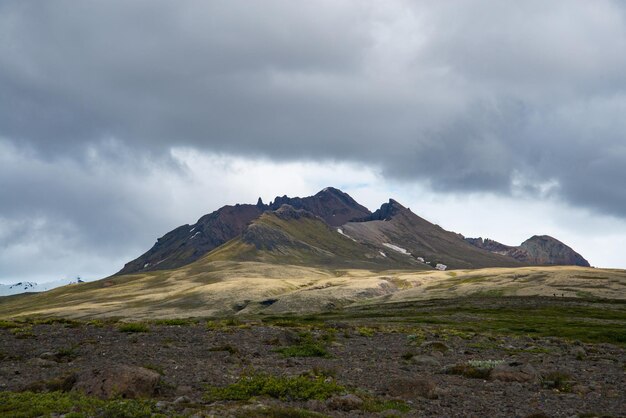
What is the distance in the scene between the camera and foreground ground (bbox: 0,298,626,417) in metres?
22.1

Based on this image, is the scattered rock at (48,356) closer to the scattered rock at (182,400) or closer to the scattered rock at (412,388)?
the scattered rock at (182,400)

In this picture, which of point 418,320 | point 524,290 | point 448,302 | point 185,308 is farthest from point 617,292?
point 185,308

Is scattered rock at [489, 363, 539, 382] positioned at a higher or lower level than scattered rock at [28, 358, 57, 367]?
lower

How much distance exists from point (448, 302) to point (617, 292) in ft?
188

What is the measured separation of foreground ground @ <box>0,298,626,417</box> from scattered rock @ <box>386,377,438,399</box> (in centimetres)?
6

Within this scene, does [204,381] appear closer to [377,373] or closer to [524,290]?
[377,373]

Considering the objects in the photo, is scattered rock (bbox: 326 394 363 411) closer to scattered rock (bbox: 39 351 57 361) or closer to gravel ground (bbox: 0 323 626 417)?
gravel ground (bbox: 0 323 626 417)

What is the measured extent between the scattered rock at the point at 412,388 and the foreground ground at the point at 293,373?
59 mm

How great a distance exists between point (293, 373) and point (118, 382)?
10.1 m

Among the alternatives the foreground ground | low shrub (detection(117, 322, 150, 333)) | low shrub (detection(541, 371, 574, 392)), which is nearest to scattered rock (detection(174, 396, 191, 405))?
the foreground ground

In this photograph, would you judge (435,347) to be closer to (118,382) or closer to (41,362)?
(118,382)

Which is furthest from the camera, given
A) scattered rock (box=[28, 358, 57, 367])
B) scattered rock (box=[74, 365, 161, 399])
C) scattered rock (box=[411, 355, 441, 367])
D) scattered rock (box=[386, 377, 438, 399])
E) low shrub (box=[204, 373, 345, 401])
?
scattered rock (box=[411, 355, 441, 367])

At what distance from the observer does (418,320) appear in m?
105

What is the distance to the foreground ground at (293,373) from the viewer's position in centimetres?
2210
